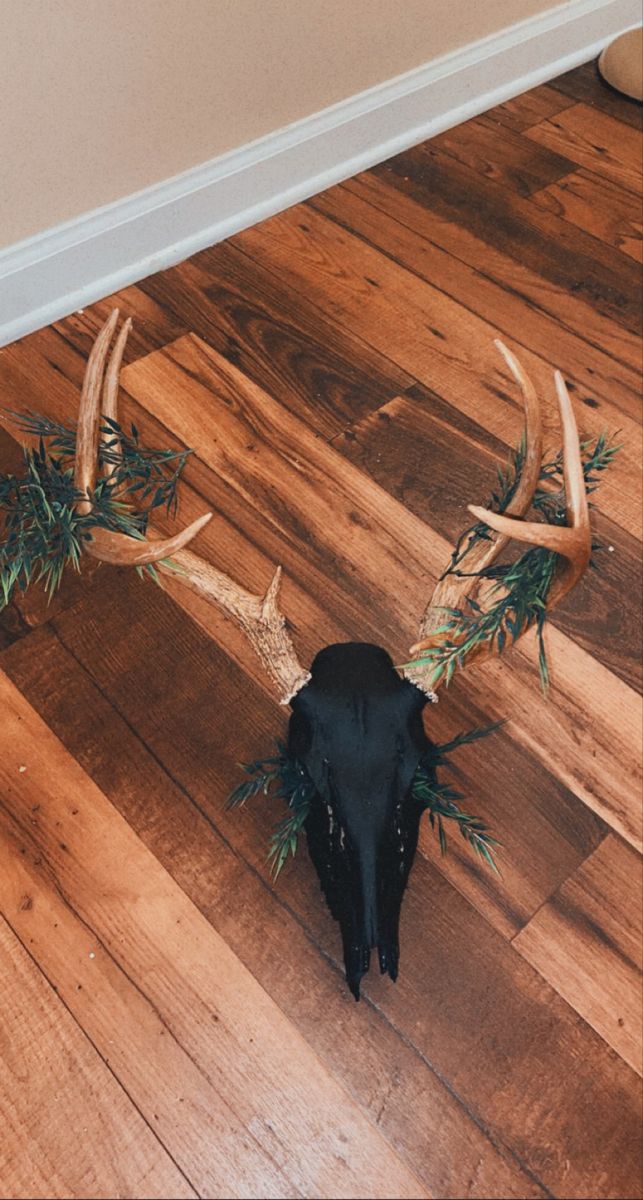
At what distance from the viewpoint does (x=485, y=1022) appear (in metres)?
1.16

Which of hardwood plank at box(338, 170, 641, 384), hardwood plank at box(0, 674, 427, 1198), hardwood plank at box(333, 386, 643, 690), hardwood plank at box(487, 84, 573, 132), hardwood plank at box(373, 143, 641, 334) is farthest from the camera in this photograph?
hardwood plank at box(487, 84, 573, 132)

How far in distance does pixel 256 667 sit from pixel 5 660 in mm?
377

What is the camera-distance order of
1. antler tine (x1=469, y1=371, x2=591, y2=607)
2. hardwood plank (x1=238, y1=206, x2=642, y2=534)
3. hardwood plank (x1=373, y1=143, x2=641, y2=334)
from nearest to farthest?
antler tine (x1=469, y1=371, x2=591, y2=607) → hardwood plank (x1=238, y1=206, x2=642, y2=534) → hardwood plank (x1=373, y1=143, x2=641, y2=334)

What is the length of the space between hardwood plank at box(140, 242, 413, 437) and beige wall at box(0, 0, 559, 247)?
0.20 meters

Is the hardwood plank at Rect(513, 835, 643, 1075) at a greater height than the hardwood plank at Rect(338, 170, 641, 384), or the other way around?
the hardwood plank at Rect(338, 170, 641, 384)

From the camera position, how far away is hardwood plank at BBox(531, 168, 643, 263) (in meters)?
2.04

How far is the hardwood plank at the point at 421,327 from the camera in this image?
1708 mm

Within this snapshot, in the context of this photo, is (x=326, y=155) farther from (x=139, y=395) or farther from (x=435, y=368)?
(x=139, y=395)

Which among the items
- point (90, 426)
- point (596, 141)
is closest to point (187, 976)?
point (90, 426)

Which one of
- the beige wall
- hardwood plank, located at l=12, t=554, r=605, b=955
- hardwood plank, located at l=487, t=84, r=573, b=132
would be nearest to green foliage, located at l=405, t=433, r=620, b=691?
hardwood plank, located at l=12, t=554, r=605, b=955

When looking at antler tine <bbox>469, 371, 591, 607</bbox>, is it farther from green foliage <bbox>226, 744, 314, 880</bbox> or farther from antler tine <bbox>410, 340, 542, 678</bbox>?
green foliage <bbox>226, 744, 314, 880</bbox>

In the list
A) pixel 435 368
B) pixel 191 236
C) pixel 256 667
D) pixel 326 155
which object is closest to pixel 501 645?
pixel 256 667

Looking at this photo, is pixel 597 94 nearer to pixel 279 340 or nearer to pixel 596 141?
pixel 596 141

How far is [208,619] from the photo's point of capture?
4.85ft
